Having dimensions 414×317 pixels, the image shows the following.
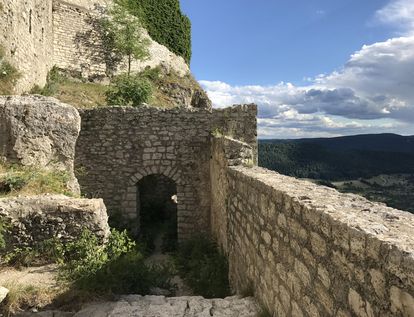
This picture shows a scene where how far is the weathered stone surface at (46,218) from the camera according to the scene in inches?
217

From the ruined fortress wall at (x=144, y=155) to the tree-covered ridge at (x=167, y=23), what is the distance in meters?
18.0

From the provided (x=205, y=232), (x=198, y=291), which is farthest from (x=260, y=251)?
(x=205, y=232)

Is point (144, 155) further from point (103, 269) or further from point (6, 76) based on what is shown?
point (103, 269)

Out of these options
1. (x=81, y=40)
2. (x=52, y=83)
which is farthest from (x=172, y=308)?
(x=81, y=40)

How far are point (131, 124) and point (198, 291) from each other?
17.7 feet

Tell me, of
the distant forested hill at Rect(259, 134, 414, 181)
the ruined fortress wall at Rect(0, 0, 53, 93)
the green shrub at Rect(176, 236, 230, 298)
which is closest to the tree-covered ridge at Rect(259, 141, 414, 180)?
the distant forested hill at Rect(259, 134, 414, 181)

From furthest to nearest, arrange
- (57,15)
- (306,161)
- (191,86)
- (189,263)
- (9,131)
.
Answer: (306,161)
(191,86)
(57,15)
(189,263)
(9,131)

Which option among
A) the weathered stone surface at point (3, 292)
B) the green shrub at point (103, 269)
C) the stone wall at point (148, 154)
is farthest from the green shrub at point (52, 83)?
the weathered stone surface at point (3, 292)

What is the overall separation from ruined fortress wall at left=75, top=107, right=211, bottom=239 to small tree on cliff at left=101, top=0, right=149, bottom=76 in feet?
43.0

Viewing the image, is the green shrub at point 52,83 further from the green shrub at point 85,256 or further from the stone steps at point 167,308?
the stone steps at point 167,308

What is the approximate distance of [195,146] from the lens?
11.1 meters

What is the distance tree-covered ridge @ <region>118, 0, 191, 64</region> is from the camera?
2847 cm

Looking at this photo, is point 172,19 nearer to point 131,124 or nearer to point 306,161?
point 131,124

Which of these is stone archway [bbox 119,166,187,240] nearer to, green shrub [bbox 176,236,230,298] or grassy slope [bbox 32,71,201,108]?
green shrub [bbox 176,236,230,298]
